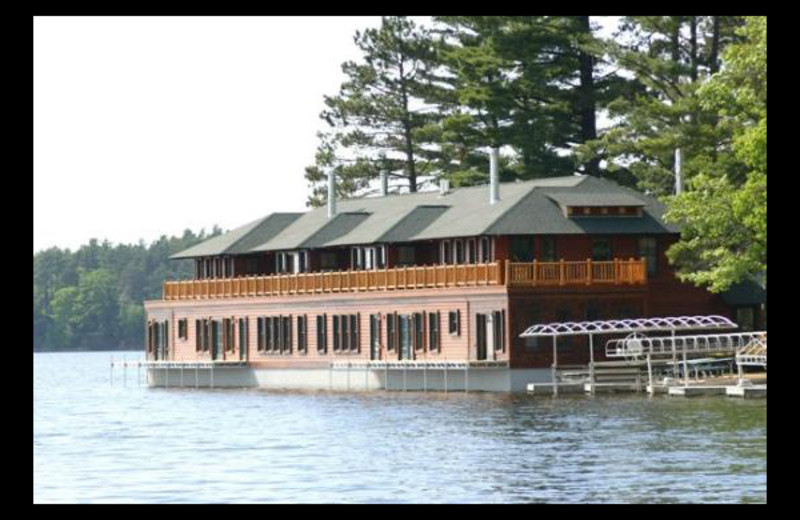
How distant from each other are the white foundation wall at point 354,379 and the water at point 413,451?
1979 mm

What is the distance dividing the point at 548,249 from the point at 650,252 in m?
4.56

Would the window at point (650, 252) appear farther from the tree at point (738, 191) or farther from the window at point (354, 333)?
the tree at point (738, 191)

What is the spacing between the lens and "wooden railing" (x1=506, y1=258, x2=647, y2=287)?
76938 millimetres

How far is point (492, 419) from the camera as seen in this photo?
5938 cm

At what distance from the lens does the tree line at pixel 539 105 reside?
87000mm

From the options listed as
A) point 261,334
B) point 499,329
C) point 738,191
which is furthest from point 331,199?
point 738,191

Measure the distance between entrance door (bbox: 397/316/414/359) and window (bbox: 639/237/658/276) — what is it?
393 inches

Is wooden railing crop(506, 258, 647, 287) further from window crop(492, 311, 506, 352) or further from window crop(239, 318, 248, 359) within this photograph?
window crop(239, 318, 248, 359)
